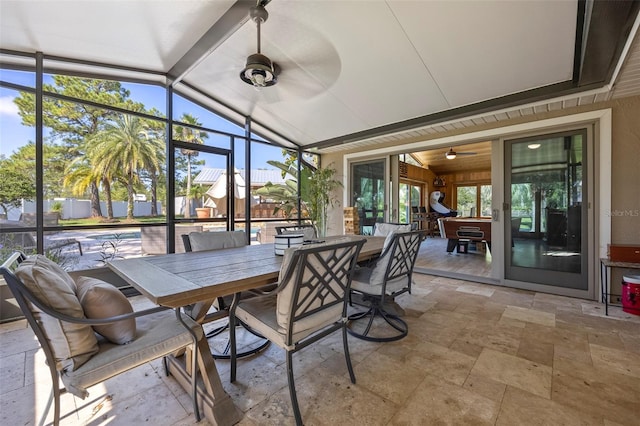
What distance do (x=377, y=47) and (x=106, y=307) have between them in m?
3.10

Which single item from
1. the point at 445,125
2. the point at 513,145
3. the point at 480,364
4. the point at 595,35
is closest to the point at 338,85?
the point at 445,125

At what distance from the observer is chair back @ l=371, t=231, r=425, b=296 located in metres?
2.32

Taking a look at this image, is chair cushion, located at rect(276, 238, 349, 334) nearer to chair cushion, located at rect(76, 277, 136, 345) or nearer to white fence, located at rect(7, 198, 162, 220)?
chair cushion, located at rect(76, 277, 136, 345)

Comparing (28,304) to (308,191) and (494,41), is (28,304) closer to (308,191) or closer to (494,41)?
(494,41)

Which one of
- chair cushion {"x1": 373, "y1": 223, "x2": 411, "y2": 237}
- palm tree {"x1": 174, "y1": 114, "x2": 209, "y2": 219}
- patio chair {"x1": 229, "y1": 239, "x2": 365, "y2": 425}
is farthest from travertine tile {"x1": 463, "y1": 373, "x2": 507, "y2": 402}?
palm tree {"x1": 174, "y1": 114, "x2": 209, "y2": 219}

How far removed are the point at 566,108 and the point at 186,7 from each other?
4492mm

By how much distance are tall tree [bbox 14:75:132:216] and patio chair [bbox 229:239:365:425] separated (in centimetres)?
319

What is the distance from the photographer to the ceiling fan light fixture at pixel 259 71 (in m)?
2.18

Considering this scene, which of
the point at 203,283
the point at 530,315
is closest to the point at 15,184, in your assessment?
the point at 203,283

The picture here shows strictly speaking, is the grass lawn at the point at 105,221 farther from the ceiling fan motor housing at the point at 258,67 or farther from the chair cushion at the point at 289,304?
the chair cushion at the point at 289,304

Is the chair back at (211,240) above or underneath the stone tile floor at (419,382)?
above

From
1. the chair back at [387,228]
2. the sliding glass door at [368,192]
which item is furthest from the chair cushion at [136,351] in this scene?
the sliding glass door at [368,192]

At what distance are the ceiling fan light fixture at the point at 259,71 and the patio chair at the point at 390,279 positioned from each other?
1711 mm

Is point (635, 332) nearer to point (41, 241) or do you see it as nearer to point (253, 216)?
point (253, 216)
